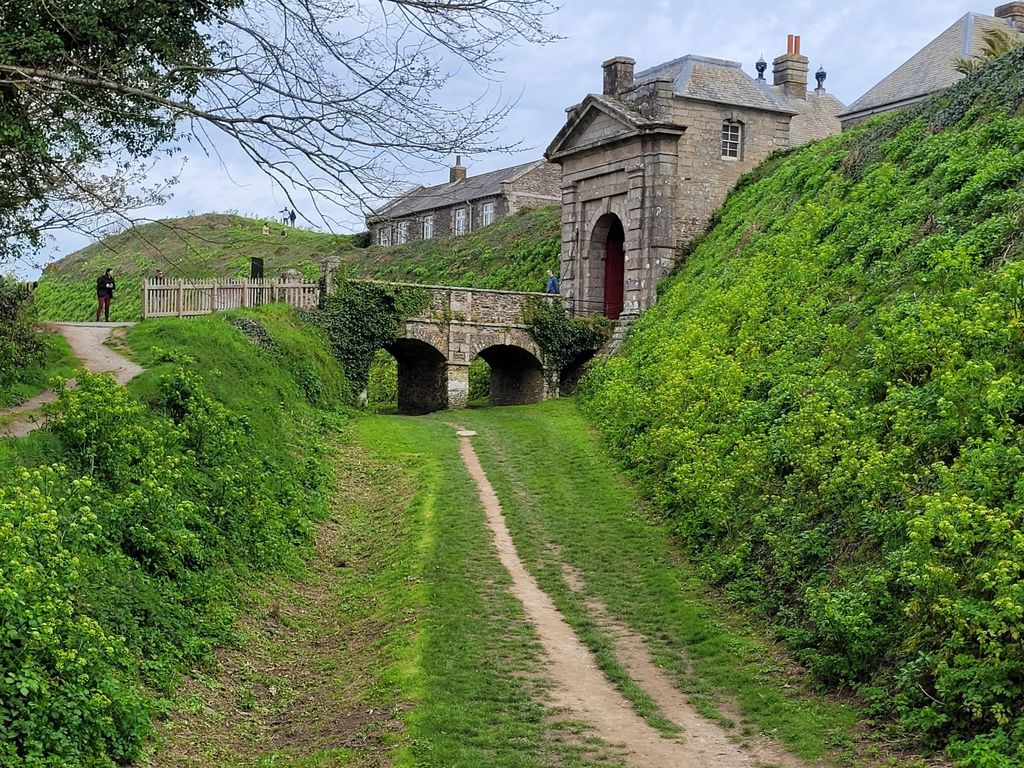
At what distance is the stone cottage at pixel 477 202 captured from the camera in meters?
55.8

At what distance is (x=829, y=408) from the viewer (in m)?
16.5

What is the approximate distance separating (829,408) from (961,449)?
13.1 ft

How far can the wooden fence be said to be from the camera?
28.1 metres

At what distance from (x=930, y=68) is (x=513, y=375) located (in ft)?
57.1

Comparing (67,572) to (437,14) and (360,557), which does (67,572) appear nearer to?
(437,14)

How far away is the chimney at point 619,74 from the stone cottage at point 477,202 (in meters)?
16.9

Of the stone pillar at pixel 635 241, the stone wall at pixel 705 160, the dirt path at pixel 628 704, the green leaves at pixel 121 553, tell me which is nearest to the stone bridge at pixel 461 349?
the stone pillar at pixel 635 241

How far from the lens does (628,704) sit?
40.2 feet

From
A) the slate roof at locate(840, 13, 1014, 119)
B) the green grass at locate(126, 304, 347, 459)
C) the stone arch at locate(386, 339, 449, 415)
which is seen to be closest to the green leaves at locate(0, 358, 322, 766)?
the green grass at locate(126, 304, 347, 459)

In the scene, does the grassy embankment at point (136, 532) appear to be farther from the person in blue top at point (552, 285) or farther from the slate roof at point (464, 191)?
A: the slate roof at point (464, 191)

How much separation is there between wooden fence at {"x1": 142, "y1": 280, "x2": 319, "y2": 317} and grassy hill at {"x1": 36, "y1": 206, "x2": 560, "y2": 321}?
13.6ft

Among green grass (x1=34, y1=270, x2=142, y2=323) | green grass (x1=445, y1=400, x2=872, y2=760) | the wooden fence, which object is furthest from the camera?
green grass (x1=34, y1=270, x2=142, y2=323)

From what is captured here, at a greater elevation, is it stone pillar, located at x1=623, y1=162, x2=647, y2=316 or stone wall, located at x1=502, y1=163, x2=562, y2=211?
stone wall, located at x1=502, y1=163, x2=562, y2=211

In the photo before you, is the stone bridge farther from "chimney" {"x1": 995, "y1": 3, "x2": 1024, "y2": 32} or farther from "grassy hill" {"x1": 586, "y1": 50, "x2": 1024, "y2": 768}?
"chimney" {"x1": 995, "y1": 3, "x2": 1024, "y2": 32}
